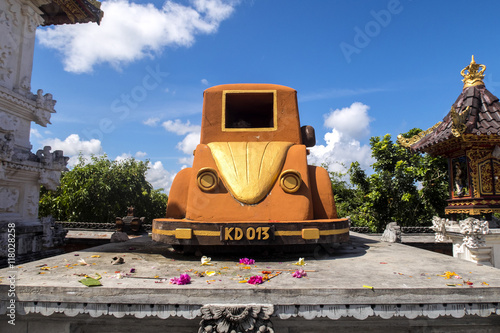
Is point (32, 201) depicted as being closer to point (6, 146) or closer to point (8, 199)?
point (8, 199)

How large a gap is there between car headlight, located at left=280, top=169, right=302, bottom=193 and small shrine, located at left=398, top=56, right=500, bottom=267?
610 centimetres

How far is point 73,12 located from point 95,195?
13.0 metres

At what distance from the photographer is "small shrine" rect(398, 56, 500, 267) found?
31.6 feet

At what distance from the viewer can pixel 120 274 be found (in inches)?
175

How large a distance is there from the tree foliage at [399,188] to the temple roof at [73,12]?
1427 cm

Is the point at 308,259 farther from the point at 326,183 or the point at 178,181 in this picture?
the point at 178,181

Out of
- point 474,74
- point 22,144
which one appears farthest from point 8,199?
point 474,74

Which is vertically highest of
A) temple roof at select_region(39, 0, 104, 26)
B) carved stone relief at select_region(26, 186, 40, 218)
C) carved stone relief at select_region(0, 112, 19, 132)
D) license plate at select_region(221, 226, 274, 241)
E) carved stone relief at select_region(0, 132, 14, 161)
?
temple roof at select_region(39, 0, 104, 26)

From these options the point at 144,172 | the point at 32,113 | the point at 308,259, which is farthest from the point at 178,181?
the point at 144,172

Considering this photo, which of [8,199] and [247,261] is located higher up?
[8,199]

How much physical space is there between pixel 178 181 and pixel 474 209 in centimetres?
902

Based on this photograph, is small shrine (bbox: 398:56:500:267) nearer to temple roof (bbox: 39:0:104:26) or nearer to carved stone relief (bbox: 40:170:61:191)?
carved stone relief (bbox: 40:170:61:191)

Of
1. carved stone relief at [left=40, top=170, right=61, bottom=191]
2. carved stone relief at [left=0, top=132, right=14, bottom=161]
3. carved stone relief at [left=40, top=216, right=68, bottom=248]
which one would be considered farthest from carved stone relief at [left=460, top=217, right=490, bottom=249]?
carved stone relief at [left=0, top=132, right=14, bottom=161]

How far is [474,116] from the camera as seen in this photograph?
10227 millimetres
